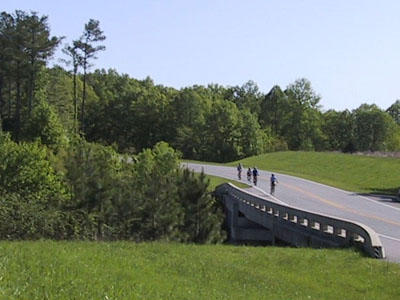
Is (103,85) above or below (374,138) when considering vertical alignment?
above

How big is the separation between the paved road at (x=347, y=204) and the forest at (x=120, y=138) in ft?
22.2

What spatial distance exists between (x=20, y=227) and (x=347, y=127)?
4255 inches

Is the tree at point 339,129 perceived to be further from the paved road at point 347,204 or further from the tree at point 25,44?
the tree at point 25,44

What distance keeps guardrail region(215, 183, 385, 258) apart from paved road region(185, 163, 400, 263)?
97cm

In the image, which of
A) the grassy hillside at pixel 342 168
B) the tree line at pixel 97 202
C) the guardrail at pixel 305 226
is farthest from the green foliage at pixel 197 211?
the grassy hillside at pixel 342 168

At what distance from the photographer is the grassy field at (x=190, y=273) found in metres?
8.63

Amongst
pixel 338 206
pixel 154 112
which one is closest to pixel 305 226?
pixel 338 206

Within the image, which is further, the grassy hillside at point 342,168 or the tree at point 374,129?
the tree at point 374,129

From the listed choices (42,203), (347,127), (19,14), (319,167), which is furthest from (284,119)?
(42,203)

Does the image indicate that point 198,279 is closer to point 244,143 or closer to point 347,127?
point 244,143

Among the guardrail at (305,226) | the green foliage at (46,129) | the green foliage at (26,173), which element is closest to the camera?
the guardrail at (305,226)

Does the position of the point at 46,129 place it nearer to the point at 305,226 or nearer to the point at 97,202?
the point at 97,202

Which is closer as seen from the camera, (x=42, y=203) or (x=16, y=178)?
(x=42, y=203)

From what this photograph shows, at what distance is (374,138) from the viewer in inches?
4747
